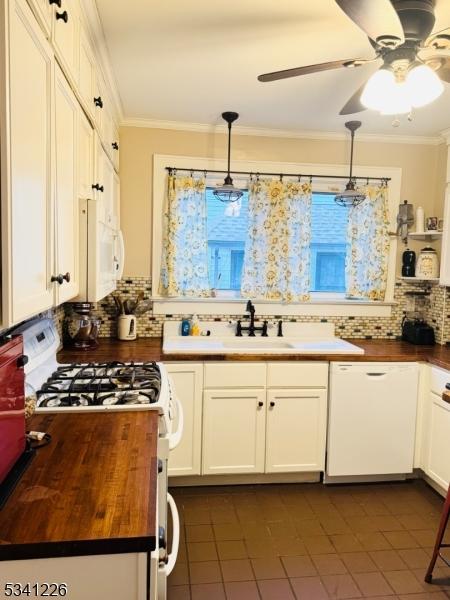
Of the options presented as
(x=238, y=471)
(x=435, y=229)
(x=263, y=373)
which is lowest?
(x=238, y=471)

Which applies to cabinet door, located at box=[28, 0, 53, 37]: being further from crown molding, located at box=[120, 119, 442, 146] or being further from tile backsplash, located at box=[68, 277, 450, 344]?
tile backsplash, located at box=[68, 277, 450, 344]

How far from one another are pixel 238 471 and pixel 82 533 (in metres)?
2.03

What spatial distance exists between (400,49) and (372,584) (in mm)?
2191

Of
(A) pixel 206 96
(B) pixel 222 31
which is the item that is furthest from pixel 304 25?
(A) pixel 206 96

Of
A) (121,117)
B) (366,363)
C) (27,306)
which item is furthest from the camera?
(121,117)

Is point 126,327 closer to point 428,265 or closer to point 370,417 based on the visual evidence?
point 370,417

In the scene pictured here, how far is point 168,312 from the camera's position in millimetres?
3385

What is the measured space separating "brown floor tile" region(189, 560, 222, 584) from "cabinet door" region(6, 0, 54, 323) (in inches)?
57.7

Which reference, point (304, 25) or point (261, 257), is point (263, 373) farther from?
point (304, 25)

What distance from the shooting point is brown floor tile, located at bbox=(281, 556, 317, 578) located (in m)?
2.14

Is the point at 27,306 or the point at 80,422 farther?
the point at 80,422

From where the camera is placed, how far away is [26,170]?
1.18 meters

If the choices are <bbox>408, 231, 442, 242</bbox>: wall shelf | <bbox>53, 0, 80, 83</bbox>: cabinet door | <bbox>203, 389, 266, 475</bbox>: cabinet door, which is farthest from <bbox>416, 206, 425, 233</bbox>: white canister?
<bbox>53, 0, 80, 83</bbox>: cabinet door

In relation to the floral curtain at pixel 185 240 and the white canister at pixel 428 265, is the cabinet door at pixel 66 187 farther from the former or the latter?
the white canister at pixel 428 265
